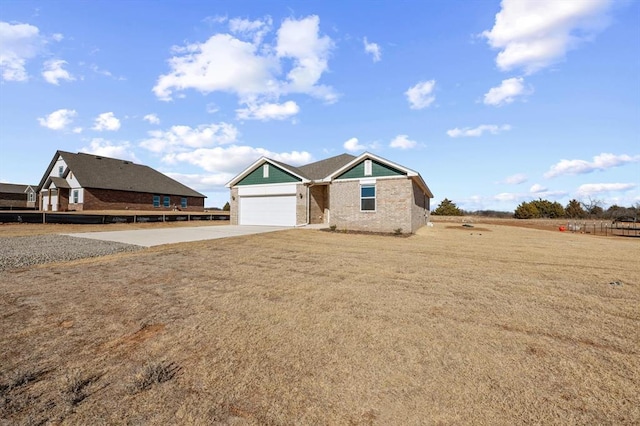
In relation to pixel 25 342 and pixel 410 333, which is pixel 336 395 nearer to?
pixel 410 333

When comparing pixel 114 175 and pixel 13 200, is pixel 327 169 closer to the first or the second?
pixel 114 175

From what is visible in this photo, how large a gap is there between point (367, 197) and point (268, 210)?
8.53 metres

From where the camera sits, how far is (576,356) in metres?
3.18

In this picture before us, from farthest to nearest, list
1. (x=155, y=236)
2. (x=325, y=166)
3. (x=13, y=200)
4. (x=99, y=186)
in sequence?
1. (x=13, y=200)
2. (x=99, y=186)
3. (x=325, y=166)
4. (x=155, y=236)

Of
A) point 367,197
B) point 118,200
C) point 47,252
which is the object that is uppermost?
point 118,200

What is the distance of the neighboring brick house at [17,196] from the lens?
3909 centimetres

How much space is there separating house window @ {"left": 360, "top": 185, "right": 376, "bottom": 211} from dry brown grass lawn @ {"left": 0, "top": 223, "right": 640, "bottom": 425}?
431 inches

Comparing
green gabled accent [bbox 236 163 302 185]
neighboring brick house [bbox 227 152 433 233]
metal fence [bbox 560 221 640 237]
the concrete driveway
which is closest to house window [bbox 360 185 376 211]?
neighboring brick house [bbox 227 152 433 233]

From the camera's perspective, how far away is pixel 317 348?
131 inches

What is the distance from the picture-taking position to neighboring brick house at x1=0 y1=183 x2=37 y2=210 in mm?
39091

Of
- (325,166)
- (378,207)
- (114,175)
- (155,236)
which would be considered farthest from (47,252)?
(114,175)

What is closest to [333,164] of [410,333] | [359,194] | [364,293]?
[359,194]

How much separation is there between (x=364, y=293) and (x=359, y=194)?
1278 cm

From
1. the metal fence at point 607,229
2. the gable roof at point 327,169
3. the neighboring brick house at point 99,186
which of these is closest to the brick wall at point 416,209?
the gable roof at point 327,169
